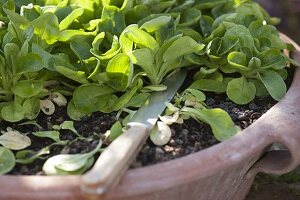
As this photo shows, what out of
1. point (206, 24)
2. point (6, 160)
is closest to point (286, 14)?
point (206, 24)

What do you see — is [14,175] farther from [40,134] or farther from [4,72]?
[4,72]

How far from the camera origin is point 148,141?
0.97 meters

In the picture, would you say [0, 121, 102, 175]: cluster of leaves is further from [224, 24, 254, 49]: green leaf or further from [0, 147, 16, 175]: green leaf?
[224, 24, 254, 49]: green leaf

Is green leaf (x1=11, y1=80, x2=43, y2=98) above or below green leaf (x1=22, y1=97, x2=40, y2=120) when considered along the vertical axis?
above

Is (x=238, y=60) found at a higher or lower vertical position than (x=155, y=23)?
lower

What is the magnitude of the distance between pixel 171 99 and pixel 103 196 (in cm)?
35

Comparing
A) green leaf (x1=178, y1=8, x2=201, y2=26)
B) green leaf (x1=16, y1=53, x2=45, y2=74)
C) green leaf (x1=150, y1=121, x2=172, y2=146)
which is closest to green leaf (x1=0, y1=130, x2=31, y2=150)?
green leaf (x1=16, y1=53, x2=45, y2=74)

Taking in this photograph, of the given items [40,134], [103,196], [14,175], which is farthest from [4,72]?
[103,196]

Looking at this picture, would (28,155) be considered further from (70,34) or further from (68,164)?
(70,34)

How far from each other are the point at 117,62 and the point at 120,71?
2 cm

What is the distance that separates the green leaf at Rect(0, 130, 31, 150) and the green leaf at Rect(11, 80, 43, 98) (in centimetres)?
7

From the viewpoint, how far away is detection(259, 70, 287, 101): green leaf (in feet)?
3.59

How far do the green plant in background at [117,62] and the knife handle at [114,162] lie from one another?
5 centimetres

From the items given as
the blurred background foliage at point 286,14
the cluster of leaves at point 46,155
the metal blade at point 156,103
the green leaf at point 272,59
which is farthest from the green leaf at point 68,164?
the blurred background foliage at point 286,14
